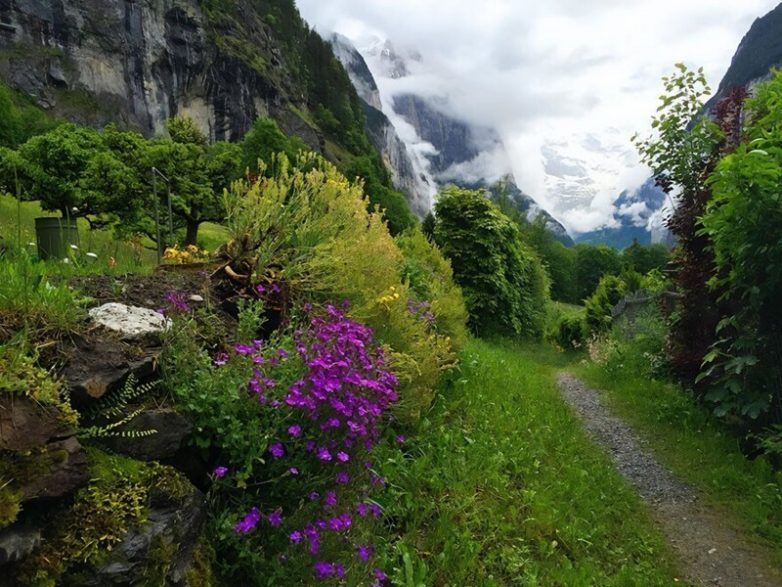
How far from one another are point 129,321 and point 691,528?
4.99 metres

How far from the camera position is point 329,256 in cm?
448

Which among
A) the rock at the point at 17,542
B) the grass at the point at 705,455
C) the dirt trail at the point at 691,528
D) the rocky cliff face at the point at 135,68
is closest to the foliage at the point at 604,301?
the grass at the point at 705,455

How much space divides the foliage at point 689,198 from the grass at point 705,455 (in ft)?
2.14

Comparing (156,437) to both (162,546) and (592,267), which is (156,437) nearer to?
(162,546)

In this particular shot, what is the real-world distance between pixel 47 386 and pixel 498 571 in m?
2.98

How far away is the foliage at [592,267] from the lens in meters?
74.9

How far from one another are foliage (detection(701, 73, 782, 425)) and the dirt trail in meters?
1.04

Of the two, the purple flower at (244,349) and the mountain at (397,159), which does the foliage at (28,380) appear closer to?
the purple flower at (244,349)

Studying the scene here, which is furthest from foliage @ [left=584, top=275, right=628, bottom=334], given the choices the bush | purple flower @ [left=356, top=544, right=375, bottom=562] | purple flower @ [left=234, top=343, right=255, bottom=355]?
purple flower @ [left=234, top=343, right=255, bottom=355]

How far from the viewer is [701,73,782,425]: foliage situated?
16.3ft

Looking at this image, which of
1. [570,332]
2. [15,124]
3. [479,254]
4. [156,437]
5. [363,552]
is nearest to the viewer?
[156,437]

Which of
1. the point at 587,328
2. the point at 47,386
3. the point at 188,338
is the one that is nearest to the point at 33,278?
the point at 188,338

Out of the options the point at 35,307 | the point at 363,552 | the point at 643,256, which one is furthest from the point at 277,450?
the point at 643,256

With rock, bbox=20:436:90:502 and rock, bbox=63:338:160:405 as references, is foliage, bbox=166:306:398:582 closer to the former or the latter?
rock, bbox=63:338:160:405
